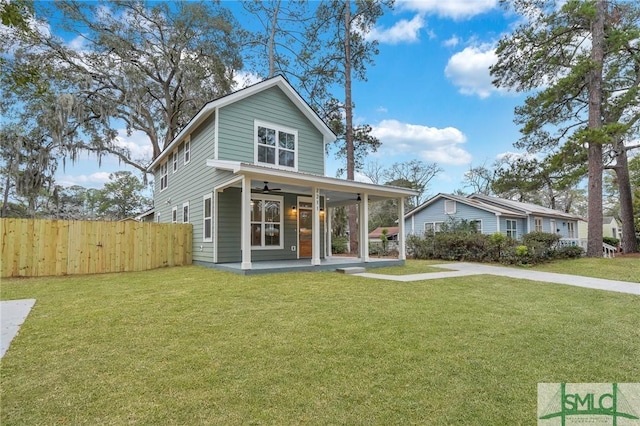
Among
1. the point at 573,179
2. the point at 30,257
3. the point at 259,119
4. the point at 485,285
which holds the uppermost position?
the point at 259,119

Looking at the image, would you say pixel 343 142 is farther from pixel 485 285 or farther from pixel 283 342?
pixel 283 342

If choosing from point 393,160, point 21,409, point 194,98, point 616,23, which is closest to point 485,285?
point 21,409

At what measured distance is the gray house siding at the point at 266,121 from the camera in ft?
34.6

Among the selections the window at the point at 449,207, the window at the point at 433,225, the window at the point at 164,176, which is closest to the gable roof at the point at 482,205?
the window at the point at 449,207

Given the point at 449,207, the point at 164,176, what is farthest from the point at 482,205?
Result: the point at 164,176

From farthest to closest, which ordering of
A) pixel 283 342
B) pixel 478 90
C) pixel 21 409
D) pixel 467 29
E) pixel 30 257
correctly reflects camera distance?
1. pixel 478 90
2. pixel 467 29
3. pixel 30 257
4. pixel 283 342
5. pixel 21 409

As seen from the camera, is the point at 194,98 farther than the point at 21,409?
Yes

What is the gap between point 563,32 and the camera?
45.6 feet

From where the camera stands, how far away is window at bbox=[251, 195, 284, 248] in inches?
433

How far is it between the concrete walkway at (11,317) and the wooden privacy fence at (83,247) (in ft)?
12.9

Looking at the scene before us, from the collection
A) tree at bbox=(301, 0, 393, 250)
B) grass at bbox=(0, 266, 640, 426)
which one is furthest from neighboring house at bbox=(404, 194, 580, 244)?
grass at bbox=(0, 266, 640, 426)

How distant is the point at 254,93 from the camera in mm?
11242

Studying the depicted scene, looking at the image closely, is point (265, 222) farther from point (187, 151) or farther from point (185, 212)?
point (187, 151)

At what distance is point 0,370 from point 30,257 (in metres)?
7.69
